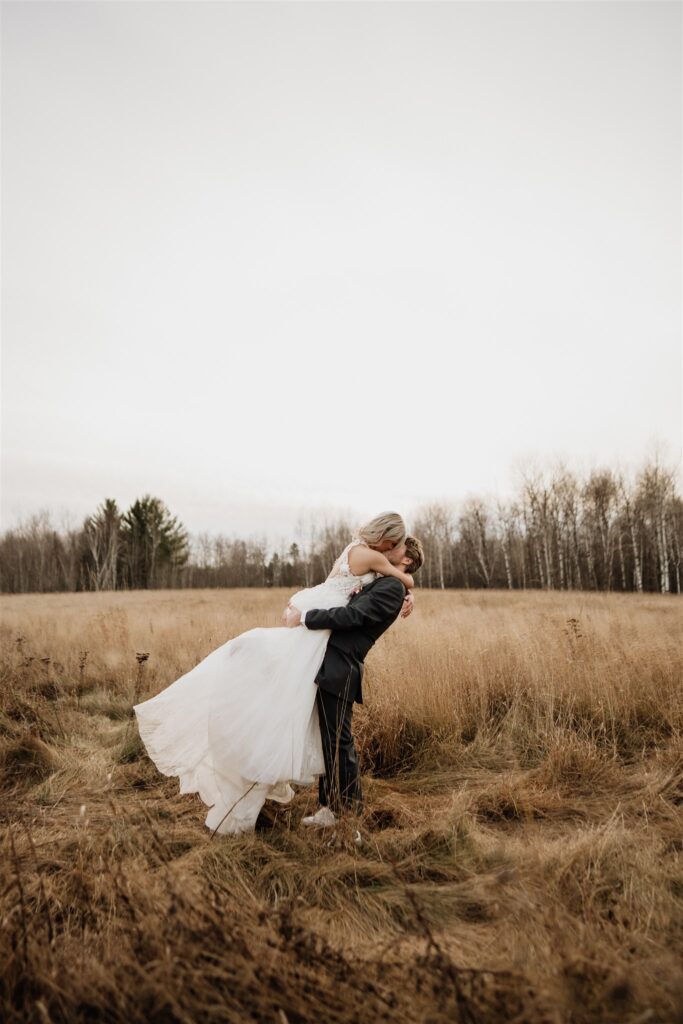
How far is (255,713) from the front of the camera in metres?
3.03

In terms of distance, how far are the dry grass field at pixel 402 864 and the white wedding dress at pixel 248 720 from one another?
277 mm

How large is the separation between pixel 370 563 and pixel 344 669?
687 millimetres

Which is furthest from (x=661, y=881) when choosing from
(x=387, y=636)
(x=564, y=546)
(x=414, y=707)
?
(x=564, y=546)

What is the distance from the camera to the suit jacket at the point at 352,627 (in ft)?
10.4

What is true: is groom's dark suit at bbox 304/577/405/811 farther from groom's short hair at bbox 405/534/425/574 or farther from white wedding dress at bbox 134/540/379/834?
groom's short hair at bbox 405/534/425/574

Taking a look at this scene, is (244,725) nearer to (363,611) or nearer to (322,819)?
(322,819)

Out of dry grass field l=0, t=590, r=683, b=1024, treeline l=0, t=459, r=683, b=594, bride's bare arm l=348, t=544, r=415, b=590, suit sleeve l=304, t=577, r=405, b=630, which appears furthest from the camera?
treeline l=0, t=459, r=683, b=594

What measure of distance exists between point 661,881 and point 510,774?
1.70 m

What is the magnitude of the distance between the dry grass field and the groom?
9.0 inches

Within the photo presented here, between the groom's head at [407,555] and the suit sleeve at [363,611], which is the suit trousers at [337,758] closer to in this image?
the suit sleeve at [363,611]

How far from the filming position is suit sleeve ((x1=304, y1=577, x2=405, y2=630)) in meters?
3.17

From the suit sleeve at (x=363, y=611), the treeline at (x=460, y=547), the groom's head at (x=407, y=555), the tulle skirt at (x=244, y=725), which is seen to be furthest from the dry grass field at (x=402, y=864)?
the treeline at (x=460, y=547)

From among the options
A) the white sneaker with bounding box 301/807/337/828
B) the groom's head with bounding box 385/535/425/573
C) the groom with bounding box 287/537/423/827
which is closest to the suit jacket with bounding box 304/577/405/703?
the groom with bounding box 287/537/423/827

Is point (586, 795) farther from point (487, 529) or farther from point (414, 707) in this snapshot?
point (487, 529)
